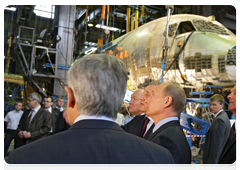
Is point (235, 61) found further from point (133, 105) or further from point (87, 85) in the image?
point (87, 85)

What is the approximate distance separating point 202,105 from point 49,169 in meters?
5.90

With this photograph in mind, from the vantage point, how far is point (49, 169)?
0.80 meters

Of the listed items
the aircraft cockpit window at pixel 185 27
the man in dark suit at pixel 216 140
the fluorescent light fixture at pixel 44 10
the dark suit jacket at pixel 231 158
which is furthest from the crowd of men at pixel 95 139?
the fluorescent light fixture at pixel 44 10

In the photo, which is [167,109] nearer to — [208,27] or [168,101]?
[168,101]

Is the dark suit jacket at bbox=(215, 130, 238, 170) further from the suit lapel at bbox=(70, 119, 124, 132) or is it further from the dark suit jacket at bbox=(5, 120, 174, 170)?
the suit lapel at bbox=(70, 119, 124, 132)

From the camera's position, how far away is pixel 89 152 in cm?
84

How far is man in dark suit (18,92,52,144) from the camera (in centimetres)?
409

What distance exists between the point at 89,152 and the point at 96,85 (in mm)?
265

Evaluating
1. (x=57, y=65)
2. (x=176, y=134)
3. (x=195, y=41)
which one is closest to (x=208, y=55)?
(x=195, y=41)

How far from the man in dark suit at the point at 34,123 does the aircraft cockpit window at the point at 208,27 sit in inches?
193

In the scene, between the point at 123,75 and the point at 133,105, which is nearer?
the point at 123,75

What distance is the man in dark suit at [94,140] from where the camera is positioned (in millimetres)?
817

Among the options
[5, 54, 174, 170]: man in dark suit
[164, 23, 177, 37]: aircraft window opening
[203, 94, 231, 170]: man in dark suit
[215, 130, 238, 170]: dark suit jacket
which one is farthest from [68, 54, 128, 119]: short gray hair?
[164, 23, 177, 37]: aircraft window opening

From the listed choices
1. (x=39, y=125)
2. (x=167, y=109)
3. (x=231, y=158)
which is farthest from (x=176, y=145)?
(x=39, y=125)
